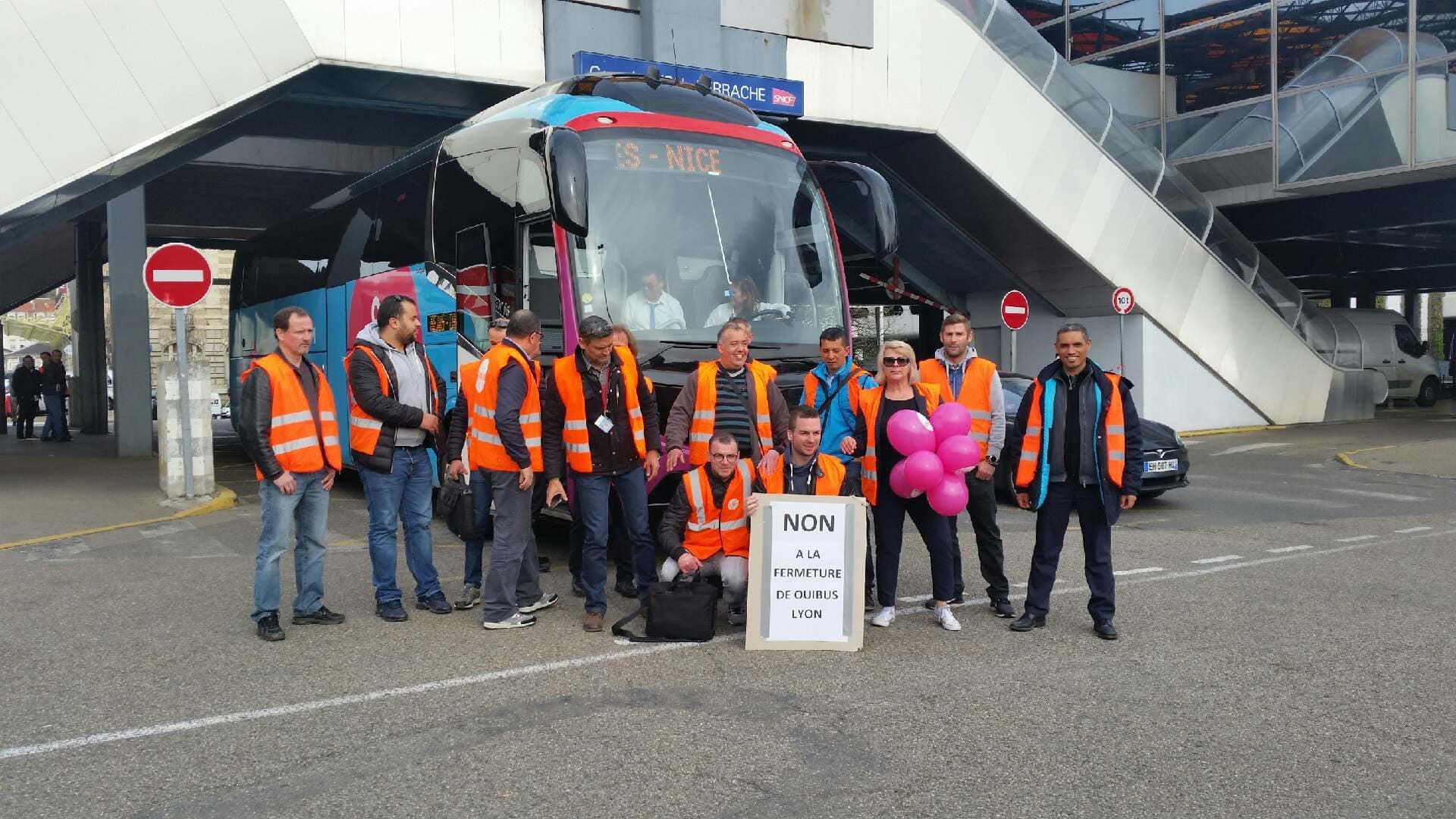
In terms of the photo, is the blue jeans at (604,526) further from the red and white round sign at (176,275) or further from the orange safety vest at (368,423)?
the red and white round sign at (176,275)

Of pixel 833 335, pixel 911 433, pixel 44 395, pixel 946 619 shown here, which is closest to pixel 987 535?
pixel 946 619

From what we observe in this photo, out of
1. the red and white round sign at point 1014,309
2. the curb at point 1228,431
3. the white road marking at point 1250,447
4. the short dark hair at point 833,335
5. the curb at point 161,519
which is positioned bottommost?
the curb at point 161,519

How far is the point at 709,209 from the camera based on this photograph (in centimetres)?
871

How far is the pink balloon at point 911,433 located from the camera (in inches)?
247

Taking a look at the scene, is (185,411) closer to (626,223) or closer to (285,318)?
(626,223)

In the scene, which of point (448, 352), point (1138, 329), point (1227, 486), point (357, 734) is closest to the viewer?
point (357, 734)

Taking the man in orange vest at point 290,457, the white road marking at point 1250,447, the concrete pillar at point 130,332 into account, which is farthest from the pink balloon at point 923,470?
the concrete pillar at point 130,332

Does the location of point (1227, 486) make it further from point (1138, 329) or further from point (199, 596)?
point (199, 596)

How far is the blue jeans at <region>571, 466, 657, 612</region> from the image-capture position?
648 cm

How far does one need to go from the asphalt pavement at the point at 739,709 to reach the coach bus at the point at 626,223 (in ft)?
6.53

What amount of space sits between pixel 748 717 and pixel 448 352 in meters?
5.41

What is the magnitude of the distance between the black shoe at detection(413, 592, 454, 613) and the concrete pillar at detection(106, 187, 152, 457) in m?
12.7

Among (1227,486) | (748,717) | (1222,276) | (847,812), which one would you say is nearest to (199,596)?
(748,717)

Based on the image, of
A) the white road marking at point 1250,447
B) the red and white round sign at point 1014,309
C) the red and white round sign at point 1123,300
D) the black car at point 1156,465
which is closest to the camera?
the black car at point 1156,465
